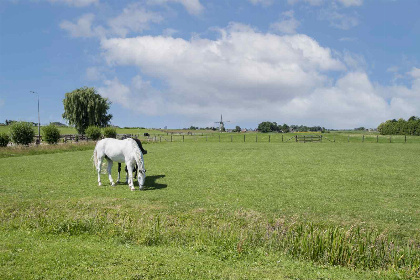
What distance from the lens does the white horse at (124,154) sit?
45.1ft

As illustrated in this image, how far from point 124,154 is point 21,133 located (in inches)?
1443

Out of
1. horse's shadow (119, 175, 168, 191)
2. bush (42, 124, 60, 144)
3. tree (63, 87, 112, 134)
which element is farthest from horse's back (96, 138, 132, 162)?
tree (63, 87, 112, 134)

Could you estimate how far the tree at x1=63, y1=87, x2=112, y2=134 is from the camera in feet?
235

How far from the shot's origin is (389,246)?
23.9 feet

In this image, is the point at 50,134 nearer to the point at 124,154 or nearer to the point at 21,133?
the point at 21,133

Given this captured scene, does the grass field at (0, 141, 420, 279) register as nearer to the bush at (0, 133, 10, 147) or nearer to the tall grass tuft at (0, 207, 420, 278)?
the tall grass tuft at (0, 207, 420, 278)

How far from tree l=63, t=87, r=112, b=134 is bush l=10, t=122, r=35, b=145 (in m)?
28.2

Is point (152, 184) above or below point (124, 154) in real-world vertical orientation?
below

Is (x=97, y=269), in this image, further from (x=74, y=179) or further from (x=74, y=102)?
(x=74, y=102)

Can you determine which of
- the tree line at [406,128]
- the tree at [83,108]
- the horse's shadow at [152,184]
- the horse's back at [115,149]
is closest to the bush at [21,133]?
the tree at [83,108]

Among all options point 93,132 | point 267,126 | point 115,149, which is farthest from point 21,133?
point 267,126

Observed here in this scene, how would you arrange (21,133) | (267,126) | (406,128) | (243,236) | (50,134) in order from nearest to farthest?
(243,236) < (21,133) < (50,134) < (406,128) < (267,126)

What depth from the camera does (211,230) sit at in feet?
26.5

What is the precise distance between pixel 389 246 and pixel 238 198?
576 cm
